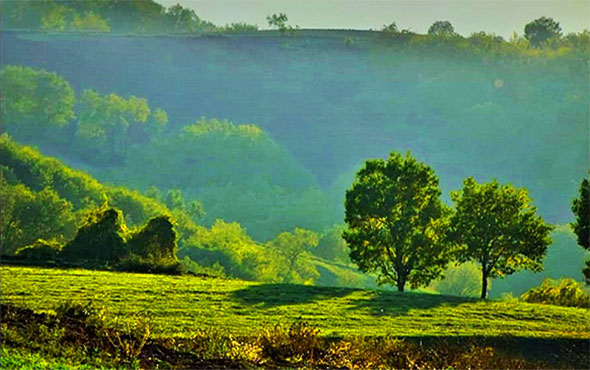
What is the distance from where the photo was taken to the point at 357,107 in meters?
167

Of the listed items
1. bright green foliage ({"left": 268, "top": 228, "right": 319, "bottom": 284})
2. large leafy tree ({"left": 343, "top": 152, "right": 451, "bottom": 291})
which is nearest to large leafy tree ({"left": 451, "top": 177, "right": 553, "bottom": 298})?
large leafy tree ({"left": 343, "top": 152, "right": 451, "bottom": 291})

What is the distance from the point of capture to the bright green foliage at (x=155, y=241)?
37.7 m

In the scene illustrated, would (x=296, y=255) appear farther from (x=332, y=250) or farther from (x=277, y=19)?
(x=277, y=19)

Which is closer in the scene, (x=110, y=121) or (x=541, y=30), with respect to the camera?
(x=110, y=121)

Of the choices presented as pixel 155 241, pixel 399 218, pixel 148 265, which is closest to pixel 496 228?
pixel 399 218

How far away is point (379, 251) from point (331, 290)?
5365mm

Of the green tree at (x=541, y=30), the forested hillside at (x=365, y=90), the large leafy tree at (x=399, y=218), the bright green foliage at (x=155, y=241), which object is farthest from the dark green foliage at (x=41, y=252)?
the green tree at (x=541, y=30)

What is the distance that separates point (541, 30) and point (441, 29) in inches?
792

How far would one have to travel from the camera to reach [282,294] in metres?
33.0

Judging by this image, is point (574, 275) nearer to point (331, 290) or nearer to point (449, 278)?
point (449, 278)

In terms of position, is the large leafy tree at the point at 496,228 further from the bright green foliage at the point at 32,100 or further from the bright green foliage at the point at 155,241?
the bright green foliage at the point at 32,100

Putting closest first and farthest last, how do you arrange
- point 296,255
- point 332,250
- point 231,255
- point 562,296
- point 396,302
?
point 396,302 → point 562,296 → point 231,255 → point 296,255 → point 332,250

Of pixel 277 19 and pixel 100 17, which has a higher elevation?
pixel 100 17

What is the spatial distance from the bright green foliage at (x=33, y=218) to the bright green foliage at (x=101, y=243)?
41626 mm
